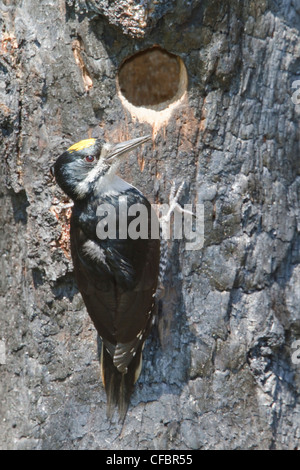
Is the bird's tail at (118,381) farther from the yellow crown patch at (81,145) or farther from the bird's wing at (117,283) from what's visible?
the yellow crown patch at (81,145)

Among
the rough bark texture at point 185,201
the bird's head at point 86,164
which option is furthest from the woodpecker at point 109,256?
the rough bark texture at point 185,201

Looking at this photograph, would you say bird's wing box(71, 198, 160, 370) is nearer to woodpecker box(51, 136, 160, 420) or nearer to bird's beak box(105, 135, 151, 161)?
woodpecker box(51, 136, 160, 420)

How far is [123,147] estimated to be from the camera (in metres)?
3.56

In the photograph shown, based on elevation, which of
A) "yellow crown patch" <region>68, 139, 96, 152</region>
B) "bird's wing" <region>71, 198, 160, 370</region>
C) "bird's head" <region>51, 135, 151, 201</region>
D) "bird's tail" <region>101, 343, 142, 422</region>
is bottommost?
"bird's tail" <region>101, 343, 142, 422</region>

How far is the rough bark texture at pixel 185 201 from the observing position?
3.76 m

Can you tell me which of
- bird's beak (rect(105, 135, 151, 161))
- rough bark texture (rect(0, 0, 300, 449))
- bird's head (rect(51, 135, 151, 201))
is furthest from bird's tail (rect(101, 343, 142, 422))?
bird's beak (rect(105, 135, 151, 161))

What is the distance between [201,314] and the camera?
3.83 m

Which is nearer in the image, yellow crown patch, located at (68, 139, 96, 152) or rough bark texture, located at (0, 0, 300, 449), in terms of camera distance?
yellow crown patch, located at (68, 139, 96, 152)

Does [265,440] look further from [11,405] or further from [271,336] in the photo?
[11,405]

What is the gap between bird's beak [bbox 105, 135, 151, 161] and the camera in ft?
11.5

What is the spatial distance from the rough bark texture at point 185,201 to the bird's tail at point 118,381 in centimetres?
5

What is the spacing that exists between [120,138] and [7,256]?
41.6 inches
